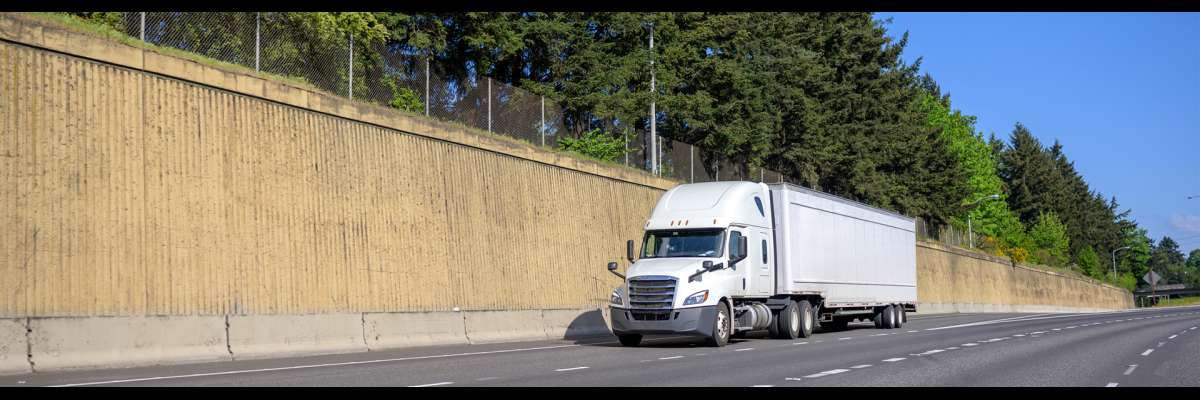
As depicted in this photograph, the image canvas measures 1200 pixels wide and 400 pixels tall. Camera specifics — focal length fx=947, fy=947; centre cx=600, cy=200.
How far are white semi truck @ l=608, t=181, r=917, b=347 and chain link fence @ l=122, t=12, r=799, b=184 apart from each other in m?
7.04

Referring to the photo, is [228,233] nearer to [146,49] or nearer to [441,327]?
[146,49]

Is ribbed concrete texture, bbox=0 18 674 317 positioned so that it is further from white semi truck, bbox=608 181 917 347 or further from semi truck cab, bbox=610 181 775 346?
semi truck cab, bbox=610 181 775 346

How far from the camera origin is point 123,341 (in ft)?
42.2

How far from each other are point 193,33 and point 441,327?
7184 mm

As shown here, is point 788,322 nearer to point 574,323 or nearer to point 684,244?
point 684,244

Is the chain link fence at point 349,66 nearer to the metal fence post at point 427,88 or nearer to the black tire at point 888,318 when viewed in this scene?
the metal fence post at point 427,88

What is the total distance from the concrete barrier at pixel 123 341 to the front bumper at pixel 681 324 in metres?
7.18

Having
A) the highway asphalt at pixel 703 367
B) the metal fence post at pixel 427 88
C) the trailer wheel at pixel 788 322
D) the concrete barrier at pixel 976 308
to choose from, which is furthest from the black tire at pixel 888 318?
the concrete barrier at pixel 976 308

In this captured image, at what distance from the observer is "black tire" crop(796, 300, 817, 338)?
70.8 feet

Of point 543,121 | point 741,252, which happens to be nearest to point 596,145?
point 543,121

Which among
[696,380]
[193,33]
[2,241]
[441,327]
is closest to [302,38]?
[193,33]

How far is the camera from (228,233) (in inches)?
619

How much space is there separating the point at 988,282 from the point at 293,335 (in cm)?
5903

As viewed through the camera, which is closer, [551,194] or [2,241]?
[2,241]
